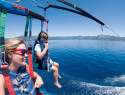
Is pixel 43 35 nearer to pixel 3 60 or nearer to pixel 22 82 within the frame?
pixel 22 82

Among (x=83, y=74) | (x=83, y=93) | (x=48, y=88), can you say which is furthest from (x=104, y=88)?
(x=83, y=74)

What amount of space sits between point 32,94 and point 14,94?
1.53 feet

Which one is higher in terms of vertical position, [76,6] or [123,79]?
[76,6]

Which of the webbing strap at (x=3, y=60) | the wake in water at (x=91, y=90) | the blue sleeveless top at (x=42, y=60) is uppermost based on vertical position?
the webbing strap at (x=3, y=60)

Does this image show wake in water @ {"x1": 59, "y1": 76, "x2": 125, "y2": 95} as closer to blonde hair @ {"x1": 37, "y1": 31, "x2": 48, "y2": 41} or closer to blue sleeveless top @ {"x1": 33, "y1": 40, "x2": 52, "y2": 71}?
blue sleeveless top @ {"x1": 33, "y1": 40, "x2": 52, "y2": 71}

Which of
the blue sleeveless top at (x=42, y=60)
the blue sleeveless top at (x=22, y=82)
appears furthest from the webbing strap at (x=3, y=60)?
the blue sleeveless top at (x=42, y=60)

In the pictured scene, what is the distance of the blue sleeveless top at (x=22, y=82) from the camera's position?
11.4ft

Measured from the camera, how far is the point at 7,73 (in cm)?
324

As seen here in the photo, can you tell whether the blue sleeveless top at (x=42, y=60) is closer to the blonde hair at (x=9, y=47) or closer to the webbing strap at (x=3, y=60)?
the webbing strap at (x=3, y=60)

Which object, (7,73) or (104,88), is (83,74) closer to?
(104,88)

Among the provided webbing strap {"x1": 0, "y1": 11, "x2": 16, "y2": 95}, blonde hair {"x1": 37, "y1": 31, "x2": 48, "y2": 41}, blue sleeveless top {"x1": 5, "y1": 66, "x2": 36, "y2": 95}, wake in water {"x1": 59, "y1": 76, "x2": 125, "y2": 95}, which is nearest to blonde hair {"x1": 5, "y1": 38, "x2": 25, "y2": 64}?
webbing strap {"x1": 0, "y1": 11, "x2": 16, "y2": 95}

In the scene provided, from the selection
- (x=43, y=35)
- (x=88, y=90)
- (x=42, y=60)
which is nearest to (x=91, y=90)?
(x=88, y=90)

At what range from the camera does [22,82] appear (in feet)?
11.7

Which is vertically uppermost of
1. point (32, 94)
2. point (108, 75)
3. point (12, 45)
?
point (12, 45)
